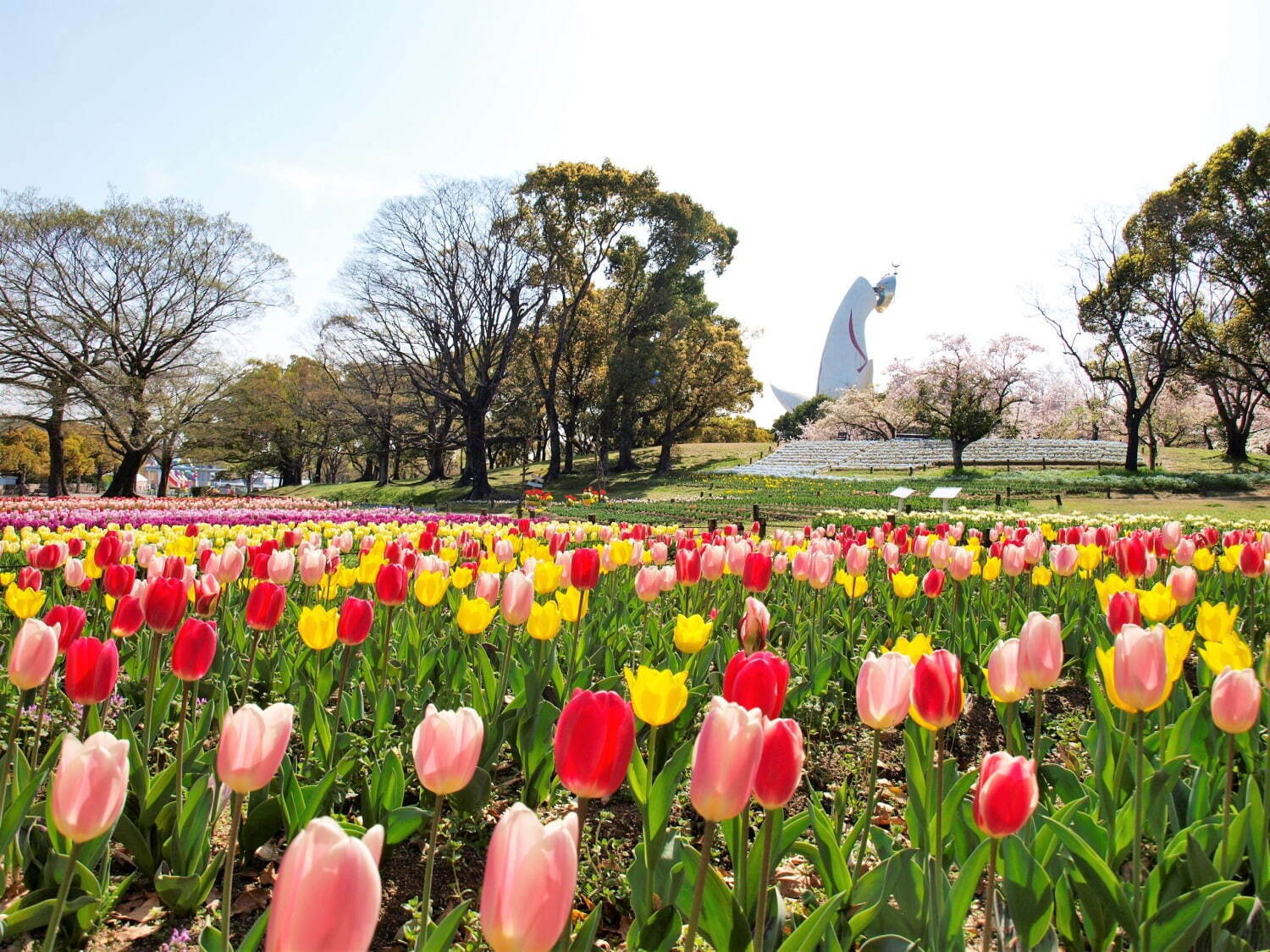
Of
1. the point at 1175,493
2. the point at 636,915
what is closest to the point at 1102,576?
the point at 636,915

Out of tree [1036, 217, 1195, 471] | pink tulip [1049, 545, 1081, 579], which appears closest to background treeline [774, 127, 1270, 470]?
tree [1036, 217, 1195, 471]

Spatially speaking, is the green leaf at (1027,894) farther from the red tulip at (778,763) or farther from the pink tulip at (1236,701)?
the red tulip at (778,763)

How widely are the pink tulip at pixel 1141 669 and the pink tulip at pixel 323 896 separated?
147 cm

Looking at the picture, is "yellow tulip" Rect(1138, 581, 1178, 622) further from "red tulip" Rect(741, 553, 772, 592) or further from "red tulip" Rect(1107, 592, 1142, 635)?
"red tulip" Rect(741, 553, 772, 592)

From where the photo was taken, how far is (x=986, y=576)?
3.86 meters

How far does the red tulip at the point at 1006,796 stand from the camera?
1.18m

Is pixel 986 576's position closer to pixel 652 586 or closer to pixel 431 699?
pixel 652 586

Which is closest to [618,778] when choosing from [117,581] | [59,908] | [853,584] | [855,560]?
[59,908]

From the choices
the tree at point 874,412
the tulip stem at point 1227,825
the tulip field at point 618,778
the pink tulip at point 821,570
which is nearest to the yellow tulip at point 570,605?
the tulip field at point 618,778

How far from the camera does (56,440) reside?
26.6 meters

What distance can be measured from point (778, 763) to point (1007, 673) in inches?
32.9

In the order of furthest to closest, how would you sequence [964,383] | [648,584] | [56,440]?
[964,383]
[56,440]
[648,584]

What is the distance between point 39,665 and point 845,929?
171cm

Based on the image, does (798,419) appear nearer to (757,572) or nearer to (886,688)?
(757,572)
